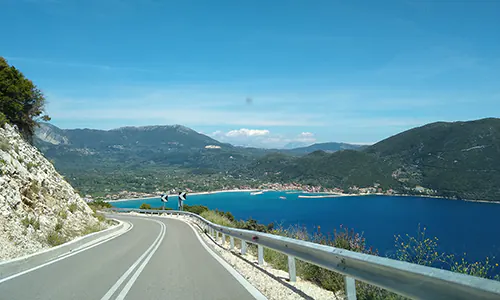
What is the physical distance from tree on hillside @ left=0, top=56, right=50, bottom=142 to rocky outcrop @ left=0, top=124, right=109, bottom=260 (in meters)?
1.41

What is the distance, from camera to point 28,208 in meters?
13.2

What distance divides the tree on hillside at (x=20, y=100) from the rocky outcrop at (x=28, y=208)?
55.7 inches

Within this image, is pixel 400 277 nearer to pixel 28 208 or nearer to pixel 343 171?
pixel 28 208

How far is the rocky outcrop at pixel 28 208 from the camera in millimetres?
10914

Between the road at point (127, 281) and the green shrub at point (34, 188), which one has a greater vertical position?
the green shrub at point (34, 188)

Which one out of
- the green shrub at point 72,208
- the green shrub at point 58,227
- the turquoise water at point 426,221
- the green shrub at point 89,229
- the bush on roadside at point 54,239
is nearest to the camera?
the bush on roadside at point 54,239

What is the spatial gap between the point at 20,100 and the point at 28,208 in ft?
29.2

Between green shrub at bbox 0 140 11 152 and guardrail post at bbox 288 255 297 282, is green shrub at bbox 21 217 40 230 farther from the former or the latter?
guardrail post at bbox 288 255 297 282

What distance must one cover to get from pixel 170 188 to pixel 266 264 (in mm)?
148626

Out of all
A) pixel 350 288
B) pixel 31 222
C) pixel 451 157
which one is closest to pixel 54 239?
pixel 31 222

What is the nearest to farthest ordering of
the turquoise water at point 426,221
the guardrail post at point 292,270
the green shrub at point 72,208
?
the guardrail post at point 292,270
the green shrub at point 72,208
the turquoise water at point 426,221

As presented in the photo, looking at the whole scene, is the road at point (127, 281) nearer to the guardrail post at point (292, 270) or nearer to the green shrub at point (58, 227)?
the guardrail post at point (292, 270)

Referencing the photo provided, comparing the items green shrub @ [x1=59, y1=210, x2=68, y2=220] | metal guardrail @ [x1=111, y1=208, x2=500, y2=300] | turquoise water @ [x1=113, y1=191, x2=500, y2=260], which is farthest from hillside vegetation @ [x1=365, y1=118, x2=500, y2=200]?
metal guardrail @ [x1=111, y1=208, x2=500, y2=300]

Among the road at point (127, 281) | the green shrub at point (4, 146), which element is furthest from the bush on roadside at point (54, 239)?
the green shrub at point (4, 146)
